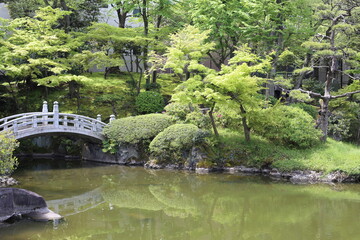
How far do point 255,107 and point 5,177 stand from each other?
10.3 m

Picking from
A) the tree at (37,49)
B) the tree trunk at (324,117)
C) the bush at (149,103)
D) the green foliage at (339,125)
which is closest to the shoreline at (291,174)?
the tree trunk at (324,117)

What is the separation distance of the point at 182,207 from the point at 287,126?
24.3ft

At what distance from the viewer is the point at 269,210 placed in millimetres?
11023

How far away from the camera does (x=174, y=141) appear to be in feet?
54.1

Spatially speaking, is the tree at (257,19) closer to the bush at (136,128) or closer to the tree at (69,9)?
the bush at (136,128)

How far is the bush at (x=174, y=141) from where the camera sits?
1636 cm

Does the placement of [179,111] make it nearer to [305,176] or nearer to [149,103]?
[149,103]

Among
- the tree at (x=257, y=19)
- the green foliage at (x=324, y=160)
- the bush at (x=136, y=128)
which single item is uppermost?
the tree at (x=257, y=19)

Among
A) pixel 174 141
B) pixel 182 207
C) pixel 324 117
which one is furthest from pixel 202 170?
pixel 324 117

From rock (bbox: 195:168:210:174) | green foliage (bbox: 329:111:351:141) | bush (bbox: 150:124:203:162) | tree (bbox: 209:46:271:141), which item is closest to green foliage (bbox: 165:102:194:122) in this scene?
bush (bbox: 150:124:203:162)

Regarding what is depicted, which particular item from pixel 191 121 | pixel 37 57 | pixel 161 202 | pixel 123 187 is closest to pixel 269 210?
pixel 161 202

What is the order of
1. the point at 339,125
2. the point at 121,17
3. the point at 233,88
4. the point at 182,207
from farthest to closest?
the point at 121,17, the point at 339,125, the point at 233,88, the point at 182,207

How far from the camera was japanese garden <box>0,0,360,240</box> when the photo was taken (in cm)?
991

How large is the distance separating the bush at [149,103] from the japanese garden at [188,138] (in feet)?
0.25
